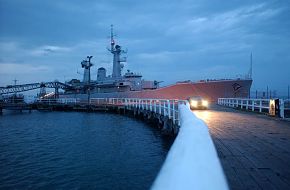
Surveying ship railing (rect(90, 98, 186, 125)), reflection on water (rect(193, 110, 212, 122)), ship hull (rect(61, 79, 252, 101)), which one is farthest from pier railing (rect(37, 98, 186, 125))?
ship hull (rect(61, 79, 252, 101))

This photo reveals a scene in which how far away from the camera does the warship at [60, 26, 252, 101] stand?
153ft

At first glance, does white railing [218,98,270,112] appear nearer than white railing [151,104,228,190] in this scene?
No

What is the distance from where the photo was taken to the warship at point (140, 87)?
4662 centimetres

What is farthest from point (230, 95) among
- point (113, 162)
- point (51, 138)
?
point (113, 162)

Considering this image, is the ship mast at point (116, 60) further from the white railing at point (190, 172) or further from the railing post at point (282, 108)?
the white railing at point (190, 172)

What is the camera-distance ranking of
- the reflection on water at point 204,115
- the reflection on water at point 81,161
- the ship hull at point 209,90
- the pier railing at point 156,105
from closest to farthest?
the reflection on water at point 81,161 < the reflection on water at point 204,115 < the pier railing at point 156,105 < the ship hull at point 209,90

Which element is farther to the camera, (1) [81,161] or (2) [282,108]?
(2) [282,108]

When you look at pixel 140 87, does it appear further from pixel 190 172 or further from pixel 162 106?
pixel 190 172

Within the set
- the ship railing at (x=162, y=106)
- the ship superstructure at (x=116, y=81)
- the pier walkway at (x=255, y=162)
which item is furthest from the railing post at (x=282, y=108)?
the ship superstructure at (x=116, y=81)

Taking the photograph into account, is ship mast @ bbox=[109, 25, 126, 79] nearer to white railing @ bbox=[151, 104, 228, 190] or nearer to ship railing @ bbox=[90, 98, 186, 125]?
ship railing @ bbox=[90, 98, 186, 125]

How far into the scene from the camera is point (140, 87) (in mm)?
69000

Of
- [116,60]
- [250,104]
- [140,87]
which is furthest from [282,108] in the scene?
[116,60]

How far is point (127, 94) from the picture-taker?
63.6 m

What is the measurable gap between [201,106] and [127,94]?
38563 millimetres
